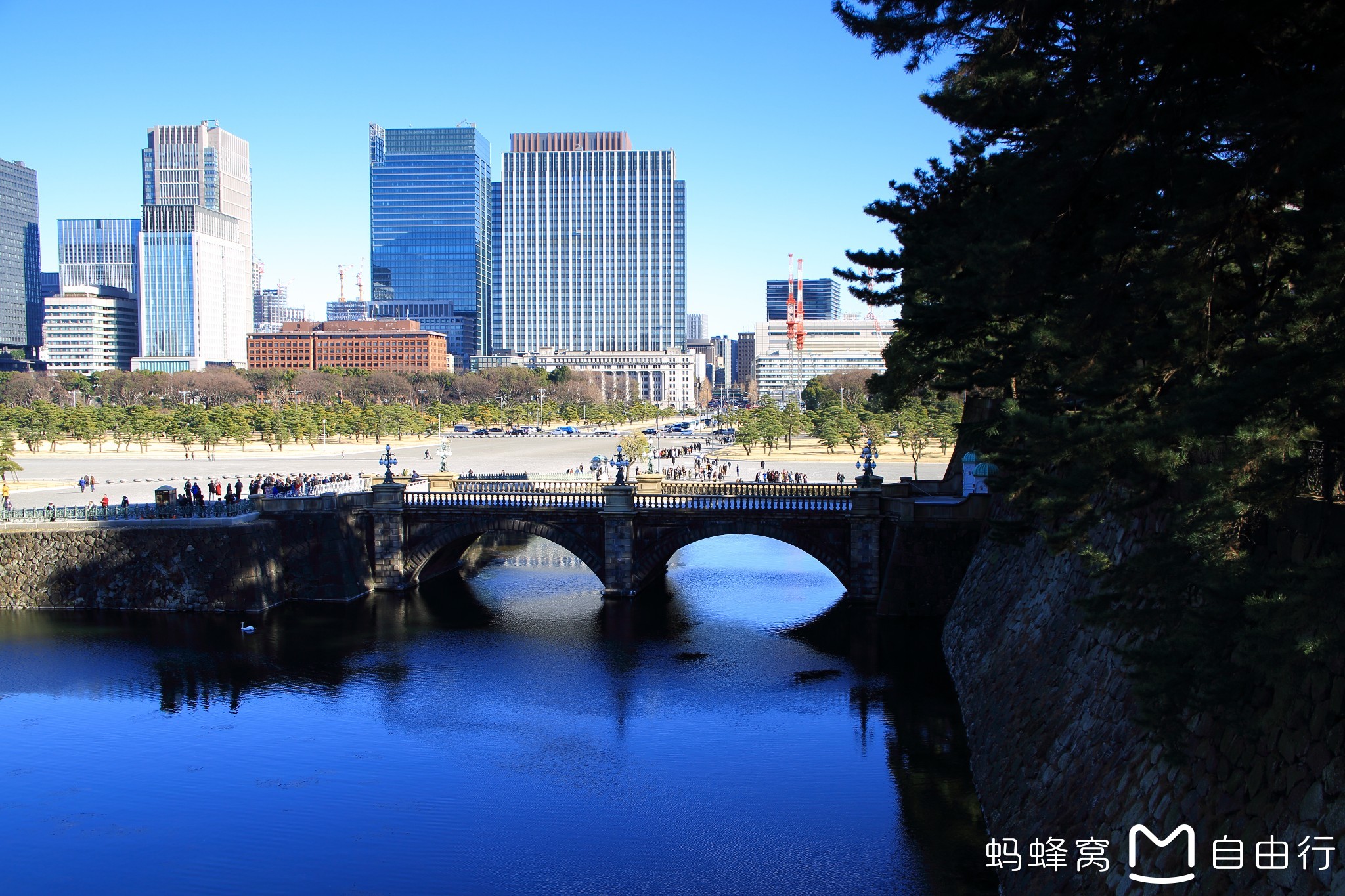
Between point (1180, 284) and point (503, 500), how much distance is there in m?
36.7

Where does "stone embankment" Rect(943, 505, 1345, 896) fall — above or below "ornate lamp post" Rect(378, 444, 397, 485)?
below

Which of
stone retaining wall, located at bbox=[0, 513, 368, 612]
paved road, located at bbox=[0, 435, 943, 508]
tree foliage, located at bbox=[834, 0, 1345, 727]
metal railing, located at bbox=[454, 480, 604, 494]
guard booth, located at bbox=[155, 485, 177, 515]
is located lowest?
stone retaining wall, located at bbox=[0, 513, 368, 612]

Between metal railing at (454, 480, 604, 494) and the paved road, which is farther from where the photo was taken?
the paved road

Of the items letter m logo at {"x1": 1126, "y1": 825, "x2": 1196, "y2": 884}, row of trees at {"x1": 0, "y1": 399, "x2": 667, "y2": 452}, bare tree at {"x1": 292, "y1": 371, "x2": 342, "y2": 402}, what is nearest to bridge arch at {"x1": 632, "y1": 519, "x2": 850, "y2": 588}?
letter m logo at {"x1": 1126, "y1": 825, "x2": 1196, "y2": 884}

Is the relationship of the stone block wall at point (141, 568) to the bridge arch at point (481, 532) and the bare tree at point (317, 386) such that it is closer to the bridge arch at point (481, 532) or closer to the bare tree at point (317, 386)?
the bridge arch at point (481, 532)

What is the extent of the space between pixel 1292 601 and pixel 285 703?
2892cm

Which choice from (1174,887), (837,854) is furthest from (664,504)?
(1174,887)

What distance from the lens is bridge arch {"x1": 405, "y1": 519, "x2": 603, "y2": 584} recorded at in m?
46.5

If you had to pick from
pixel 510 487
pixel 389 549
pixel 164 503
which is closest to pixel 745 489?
pixel 510 487

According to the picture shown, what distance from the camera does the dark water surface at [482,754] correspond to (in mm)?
21750

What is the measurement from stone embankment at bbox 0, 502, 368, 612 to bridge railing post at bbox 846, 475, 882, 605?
2191cm

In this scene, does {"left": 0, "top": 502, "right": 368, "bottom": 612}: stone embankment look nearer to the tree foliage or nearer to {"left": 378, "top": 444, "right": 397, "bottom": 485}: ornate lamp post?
{"left": 378, "top": 444, "right": 397, "bottom": 485}: ornate lamp post

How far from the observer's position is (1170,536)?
14.0m

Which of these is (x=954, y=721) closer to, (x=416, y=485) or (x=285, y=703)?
(x=285, y=703)
